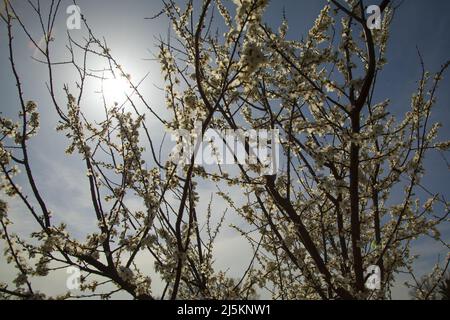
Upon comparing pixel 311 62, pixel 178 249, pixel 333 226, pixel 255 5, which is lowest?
pixel 178 249

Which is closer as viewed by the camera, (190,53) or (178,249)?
(178,249)

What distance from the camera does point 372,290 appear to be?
3.96m
